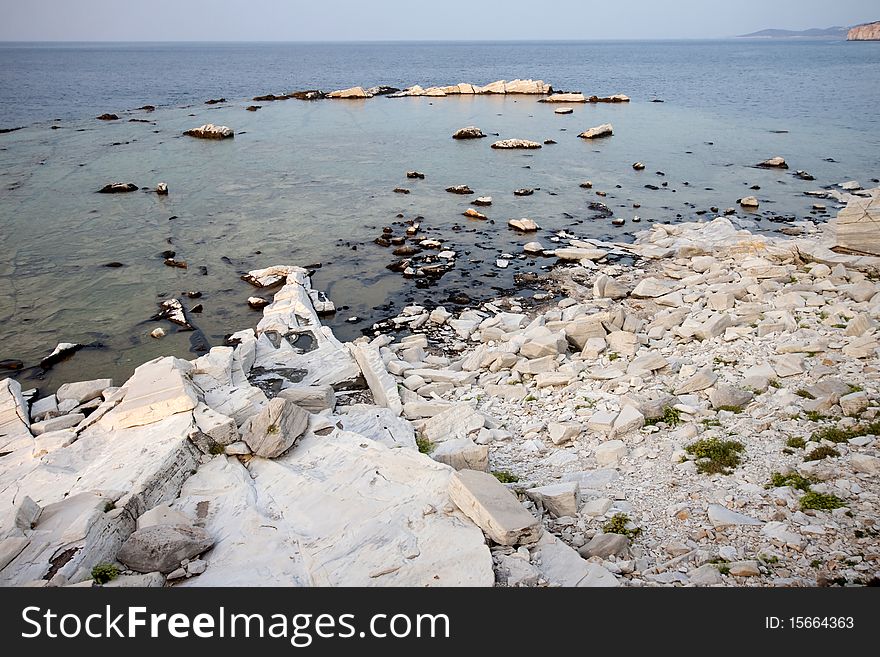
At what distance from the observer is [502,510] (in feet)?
22.7

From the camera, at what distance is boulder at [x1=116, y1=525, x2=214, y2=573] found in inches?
256

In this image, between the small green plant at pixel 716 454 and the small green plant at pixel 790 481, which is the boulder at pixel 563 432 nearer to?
the small green plant at pixel 716 454

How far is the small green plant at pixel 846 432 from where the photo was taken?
8078mm

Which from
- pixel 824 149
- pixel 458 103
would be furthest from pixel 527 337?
pixel 458 103

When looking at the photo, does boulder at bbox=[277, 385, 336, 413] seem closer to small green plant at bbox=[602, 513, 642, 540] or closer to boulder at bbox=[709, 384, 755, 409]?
small green plant at bbox=[602, 513, 642, 540]

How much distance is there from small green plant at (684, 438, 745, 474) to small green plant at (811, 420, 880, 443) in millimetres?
1065

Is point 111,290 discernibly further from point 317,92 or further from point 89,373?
point 317,92

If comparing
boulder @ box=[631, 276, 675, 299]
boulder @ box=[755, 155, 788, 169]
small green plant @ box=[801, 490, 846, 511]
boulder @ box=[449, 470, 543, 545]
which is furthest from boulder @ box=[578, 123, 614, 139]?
boulder @ box=[449, 470, 543, 545]

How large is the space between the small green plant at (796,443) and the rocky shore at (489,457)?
16 cm

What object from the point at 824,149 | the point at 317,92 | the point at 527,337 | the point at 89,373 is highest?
the point at 317,92

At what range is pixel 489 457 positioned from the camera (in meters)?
9.51

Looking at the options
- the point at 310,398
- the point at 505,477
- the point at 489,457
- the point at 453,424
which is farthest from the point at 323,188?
the point at 505,477

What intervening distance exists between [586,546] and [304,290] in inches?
506
